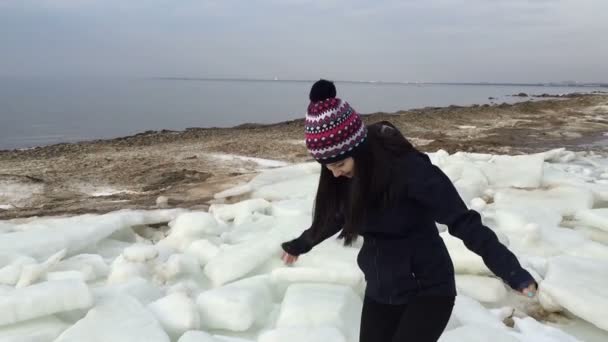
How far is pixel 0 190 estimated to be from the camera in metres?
6.33

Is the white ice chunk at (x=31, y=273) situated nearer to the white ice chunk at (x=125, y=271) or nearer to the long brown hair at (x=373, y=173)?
the white ice chunk at (x=125, y=271)

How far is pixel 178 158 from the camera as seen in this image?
857cm

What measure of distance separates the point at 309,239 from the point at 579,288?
166cm

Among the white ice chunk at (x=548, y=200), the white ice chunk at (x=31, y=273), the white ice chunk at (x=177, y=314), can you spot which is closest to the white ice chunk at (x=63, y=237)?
the white ice chunk at (x=31, y=273)

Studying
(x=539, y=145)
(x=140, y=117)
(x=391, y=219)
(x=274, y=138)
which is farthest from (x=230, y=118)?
(x=391, y=219)

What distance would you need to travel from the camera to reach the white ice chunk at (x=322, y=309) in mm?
2438

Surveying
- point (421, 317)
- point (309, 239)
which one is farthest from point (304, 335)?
point (421, 317)

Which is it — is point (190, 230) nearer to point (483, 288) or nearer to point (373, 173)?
point (483, 288)

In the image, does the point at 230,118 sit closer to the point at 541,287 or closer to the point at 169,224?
the point at 169,224

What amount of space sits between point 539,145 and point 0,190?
9.27 m

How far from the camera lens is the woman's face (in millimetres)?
1611

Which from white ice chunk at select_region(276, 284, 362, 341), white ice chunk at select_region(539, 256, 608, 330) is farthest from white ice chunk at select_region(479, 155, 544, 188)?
white ice chunk at select_region(276, 284, 362, 341)

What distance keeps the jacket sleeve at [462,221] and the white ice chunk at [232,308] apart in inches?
49.5

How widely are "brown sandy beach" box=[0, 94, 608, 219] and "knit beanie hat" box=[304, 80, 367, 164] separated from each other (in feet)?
11.8
